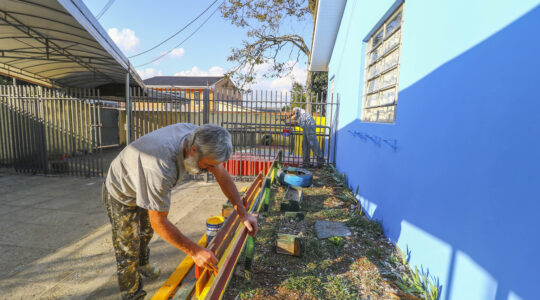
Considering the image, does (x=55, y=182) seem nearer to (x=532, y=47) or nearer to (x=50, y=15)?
(x=50, y=15)

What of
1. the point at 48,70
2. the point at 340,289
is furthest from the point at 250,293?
the point at 48,70

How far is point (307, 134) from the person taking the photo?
8.75m

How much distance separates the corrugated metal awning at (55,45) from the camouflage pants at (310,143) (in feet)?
18.5

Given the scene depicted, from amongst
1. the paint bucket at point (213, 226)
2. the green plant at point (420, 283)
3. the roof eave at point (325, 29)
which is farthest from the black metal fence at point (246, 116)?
the green plant at point (420, 283)

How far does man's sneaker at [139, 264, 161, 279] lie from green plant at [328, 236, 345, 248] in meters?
2.17

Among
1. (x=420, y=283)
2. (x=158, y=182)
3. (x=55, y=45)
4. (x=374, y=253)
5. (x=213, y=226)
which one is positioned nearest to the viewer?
(x=158, y=182)

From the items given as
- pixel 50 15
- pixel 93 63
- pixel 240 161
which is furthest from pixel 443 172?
pixel 93 63

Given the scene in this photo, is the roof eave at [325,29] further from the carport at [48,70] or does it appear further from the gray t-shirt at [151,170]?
the gray t-shirt at [151,170]

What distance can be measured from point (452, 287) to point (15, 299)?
404 cm

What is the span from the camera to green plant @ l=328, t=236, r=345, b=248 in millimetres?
3482

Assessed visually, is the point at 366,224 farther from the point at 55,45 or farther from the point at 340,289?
the point at 55,45

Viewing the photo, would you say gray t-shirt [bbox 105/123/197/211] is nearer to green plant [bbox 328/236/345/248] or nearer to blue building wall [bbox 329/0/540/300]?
blue building wall [bbox 329/0/540/300]

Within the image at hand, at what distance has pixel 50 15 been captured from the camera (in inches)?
198

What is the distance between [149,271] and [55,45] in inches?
270
